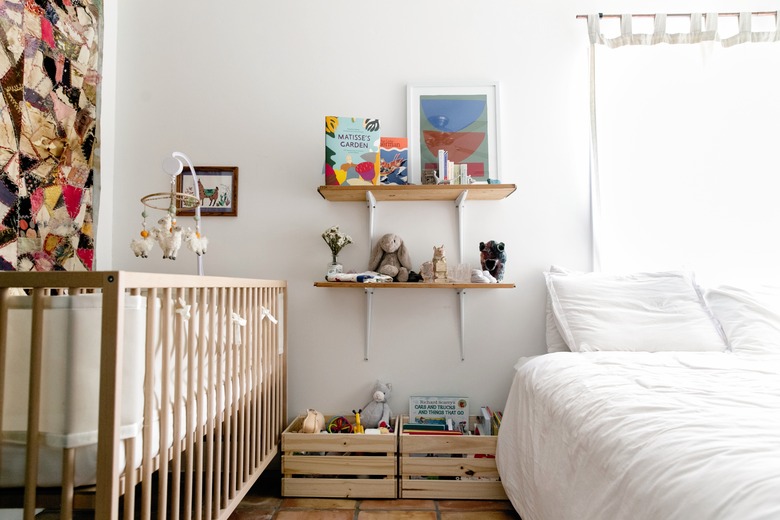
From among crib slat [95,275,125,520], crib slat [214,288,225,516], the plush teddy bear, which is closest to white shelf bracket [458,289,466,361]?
the plush teddy bear

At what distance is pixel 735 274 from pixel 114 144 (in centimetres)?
298

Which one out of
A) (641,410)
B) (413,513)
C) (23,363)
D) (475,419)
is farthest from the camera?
(475,419)

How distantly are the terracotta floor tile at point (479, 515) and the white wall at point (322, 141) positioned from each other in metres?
0.49

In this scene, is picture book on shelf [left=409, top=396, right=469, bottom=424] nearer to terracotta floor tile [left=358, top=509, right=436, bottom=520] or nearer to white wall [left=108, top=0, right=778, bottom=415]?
white wall [left=108, top=0, right=778, bottom=415]

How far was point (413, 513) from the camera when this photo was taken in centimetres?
165

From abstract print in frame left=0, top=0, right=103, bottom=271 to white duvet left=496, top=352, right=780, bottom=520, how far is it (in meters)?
1.86

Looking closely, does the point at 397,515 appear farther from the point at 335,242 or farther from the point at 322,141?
the point at 322,141

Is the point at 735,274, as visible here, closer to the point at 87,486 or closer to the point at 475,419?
the point at 475,419

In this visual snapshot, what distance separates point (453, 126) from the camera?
80.7 inches

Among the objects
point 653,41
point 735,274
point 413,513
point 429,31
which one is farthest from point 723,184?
point 413,513

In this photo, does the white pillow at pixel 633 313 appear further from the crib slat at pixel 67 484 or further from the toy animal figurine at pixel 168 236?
the crib slat at pixel 67 484

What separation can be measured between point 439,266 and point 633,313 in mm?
801

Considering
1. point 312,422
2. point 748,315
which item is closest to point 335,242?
point 312,422

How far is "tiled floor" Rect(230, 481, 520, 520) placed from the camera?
1.62m
